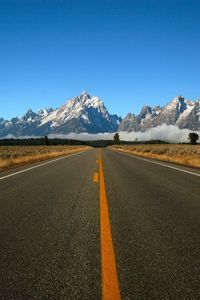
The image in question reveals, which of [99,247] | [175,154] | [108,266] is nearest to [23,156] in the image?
[175,154]

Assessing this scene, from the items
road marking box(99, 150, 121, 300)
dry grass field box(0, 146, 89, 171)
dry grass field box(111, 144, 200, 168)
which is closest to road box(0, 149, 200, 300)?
road marking box(99, 150, 121, 300)

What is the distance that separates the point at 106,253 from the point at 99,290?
107 cm

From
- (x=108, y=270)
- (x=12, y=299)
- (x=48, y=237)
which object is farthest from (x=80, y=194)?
(x=12, y=299)

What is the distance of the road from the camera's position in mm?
3451

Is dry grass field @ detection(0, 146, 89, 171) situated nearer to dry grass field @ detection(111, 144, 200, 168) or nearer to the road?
dry grass field @ detection(111, 144, 200, 168)

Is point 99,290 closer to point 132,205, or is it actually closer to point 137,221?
point 137,221

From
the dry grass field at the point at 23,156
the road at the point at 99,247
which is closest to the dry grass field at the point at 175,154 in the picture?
the dry grass field at the point at 23,156

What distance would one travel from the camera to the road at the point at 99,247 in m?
3.45

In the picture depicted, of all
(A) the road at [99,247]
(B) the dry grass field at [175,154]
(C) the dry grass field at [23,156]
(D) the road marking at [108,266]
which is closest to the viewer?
(D) the road marking at [108,266]

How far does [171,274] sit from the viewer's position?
3801 millimetres

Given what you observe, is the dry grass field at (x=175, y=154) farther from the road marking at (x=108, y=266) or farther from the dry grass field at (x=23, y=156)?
the road marking at (x=108, y=266)

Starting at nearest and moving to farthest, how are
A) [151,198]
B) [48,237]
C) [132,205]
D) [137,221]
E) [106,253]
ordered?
[106,253]
[48,237]
[137,221]
[132,205]
[151,198]

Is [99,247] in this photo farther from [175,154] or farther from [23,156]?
[175,154]

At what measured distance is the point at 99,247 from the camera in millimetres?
4707
